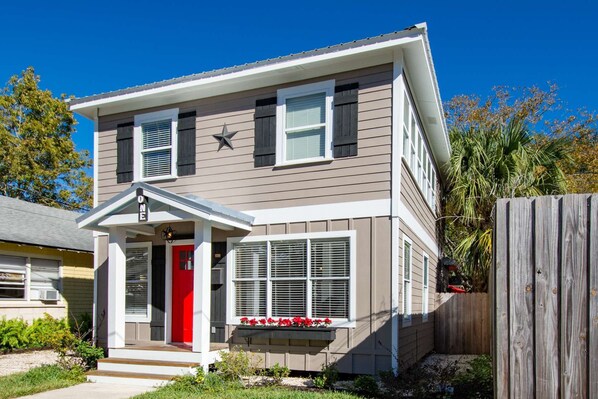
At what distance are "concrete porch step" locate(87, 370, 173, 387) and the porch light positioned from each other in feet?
8.50

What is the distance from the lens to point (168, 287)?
10492 millimetres

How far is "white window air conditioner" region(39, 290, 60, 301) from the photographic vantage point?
14.3 meters

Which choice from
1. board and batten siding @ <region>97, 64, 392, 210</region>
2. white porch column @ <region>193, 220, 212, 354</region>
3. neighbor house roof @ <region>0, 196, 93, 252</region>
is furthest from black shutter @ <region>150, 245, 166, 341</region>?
neighbor house roof @ <region>0, 196, 93, 252</region>

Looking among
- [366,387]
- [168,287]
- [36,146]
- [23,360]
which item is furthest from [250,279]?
[36,146]

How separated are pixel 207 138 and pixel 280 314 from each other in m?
3.61

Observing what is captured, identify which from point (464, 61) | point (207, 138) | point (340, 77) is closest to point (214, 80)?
point (207, 138)

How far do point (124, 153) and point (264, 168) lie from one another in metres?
3.33

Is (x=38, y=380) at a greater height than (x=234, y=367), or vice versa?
(x=234, y=367)

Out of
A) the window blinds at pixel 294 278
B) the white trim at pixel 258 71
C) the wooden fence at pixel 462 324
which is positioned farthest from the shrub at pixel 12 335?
the wooden fence at pixel 462 324

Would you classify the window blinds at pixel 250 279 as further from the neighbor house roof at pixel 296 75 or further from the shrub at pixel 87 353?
the neighbor house roof at pixel 296 75

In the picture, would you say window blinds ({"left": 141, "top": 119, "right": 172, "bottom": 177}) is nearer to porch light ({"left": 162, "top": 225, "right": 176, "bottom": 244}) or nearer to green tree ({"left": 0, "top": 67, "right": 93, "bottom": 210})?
porch light ({"left": 162, "top": 225, "right": 176, "bottom": 244})

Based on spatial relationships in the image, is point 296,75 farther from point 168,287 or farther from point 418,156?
point 168,287

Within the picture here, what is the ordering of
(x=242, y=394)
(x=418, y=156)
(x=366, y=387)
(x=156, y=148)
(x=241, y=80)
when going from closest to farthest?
(x=242, y=394) < (x=366, y=387) < (x=241, y=80) < (x=156, y=148) < (x=418, y=156)

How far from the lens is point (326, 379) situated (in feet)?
26.8
